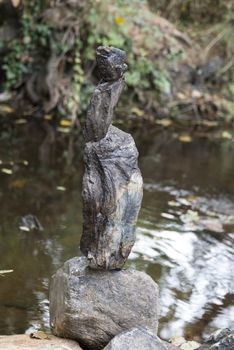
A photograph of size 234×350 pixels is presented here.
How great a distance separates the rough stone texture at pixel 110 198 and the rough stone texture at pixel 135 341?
40cm

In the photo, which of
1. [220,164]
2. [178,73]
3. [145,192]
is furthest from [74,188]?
[178,73]

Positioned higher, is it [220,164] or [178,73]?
[178,73]

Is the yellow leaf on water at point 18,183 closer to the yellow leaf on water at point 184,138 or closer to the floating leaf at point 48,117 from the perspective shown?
the floating leaf at point 48,117

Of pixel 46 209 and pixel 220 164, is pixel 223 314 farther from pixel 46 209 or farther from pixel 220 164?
pixel 220 164

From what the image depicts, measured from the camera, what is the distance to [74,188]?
716 cm

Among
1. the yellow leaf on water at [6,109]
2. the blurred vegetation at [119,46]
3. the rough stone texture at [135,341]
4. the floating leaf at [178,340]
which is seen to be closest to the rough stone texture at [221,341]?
the rough stone texture at [135,341]

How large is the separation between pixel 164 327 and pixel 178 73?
6.45m

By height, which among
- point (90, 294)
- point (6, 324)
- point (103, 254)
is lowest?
point (6, 324)

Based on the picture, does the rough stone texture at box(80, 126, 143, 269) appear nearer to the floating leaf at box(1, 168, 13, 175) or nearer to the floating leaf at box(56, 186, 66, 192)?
the floating leaf at box(56, 186, 66, 192)

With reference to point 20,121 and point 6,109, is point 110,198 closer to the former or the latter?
point 20,121

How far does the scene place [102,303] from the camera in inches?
150

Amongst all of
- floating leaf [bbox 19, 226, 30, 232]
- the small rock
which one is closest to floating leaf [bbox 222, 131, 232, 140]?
the small rock

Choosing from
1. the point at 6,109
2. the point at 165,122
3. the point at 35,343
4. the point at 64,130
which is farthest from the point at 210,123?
the point at 35,343

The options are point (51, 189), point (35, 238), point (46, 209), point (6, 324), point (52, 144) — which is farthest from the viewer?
point (52, 144)
